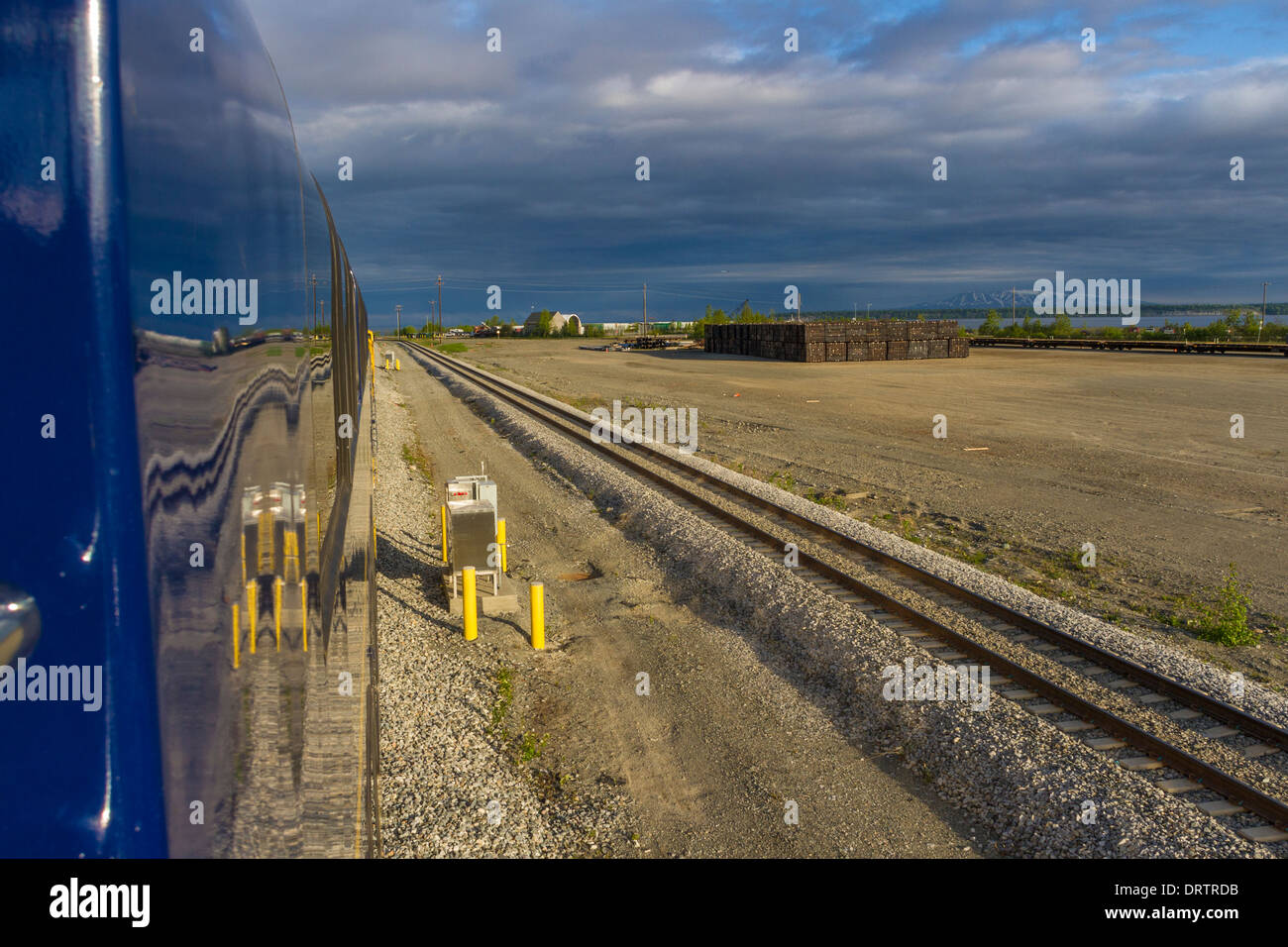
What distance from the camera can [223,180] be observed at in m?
2.28

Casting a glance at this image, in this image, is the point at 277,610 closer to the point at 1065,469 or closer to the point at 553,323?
the point at 1065,469

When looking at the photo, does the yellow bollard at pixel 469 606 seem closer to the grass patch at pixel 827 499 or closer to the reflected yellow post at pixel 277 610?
the reflected yellow post at pixel 277 610

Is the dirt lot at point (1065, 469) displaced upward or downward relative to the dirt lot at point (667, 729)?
upward

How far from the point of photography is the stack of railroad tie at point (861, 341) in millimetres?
60906

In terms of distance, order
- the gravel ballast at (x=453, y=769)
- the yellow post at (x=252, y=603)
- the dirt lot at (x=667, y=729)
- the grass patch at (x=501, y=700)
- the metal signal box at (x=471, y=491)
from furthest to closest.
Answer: the metal signal box at (x=471, y=491)
the grass patch at (x=501, y=700)
the dirt lot at (x=667, y=729)
the gravel ballast at (x=453, y=769)
the yellow post at (x=252, y=603)

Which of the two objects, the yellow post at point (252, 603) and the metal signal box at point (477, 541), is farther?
the metal signal box at point (477, 541)

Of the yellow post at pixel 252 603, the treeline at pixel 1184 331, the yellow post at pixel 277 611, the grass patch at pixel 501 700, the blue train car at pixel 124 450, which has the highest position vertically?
the treeline at pixel 1184 331

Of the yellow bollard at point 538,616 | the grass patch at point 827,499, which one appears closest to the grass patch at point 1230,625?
the grass patch at point 827,499

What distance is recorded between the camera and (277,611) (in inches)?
109

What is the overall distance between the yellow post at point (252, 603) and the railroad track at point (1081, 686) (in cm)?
624

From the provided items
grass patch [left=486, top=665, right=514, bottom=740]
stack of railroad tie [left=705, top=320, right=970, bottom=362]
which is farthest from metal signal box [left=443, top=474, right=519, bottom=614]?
stack of railroad tie [left=705, top=320, right=970, bottom=362]

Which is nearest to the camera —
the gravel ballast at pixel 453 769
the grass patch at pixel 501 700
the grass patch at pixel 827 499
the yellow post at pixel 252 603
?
the yellow post at pixel 252 603
